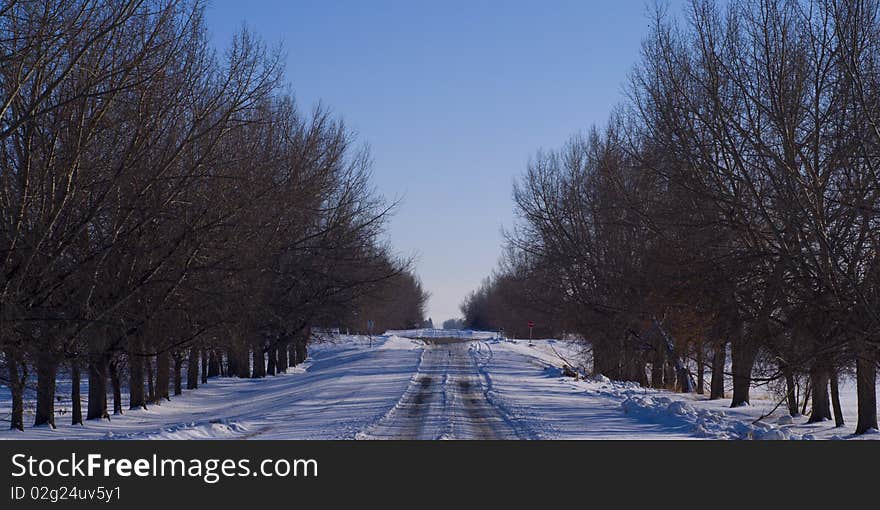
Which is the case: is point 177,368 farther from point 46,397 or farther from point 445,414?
point 445,414

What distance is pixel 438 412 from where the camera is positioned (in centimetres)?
2103

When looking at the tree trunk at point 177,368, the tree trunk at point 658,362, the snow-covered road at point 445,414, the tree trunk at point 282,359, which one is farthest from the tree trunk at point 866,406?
the tree trunk at point 282,359

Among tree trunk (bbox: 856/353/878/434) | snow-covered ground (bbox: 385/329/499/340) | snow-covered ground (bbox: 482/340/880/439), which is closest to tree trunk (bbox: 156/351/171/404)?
snow-covered ground (bbox: 482/340/880/439)

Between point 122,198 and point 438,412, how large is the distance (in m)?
8.41

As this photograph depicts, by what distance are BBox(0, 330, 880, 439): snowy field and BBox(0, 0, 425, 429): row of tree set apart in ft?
6.58

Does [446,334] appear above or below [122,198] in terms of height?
below

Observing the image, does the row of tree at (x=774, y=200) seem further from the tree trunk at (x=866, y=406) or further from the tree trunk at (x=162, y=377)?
the tree trunk at (x=162, y=377)

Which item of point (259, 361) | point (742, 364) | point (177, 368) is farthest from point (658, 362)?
point (177, 368)

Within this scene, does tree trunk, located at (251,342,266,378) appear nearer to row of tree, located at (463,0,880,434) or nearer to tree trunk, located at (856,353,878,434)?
row of tree, located at (463,0,880,434)

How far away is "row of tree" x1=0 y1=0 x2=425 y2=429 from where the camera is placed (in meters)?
13.6

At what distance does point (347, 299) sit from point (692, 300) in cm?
1838

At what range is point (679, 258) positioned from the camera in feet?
72.7
